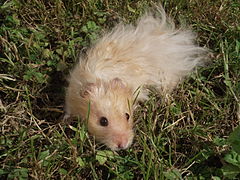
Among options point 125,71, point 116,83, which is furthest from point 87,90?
point 125,71

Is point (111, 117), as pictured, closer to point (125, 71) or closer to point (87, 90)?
point (87, 90)

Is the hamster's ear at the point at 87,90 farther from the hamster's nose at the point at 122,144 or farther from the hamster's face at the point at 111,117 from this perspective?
the hamster's nose at the point at 122,144

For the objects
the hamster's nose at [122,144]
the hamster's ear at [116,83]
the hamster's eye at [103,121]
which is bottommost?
the hamster's nose at [122,144]

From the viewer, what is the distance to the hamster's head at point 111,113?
3.36m

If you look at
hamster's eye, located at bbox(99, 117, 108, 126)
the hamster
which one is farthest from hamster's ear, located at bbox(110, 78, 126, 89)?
hamster's eye, located at bbox(99, 117, 108, 126)

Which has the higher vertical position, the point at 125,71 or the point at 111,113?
the point at 125,71

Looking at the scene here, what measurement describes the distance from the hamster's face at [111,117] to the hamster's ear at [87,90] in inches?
1.2

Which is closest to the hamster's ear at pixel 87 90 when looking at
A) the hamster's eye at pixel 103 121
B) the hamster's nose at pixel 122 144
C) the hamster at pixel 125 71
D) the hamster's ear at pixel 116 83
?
the hamster at pixel 125 71

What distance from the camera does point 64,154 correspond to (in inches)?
131

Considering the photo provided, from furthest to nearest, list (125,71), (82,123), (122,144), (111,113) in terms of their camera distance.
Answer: (125,71)
(82,123)
(111,113)
(122,144)

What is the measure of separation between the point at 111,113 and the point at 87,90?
0.29 meters

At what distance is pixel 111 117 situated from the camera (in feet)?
11.2

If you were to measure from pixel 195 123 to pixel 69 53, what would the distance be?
1.43 m

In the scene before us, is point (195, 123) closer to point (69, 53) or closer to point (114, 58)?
point (114, 58)
